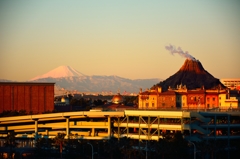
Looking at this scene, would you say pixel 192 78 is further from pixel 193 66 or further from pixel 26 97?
pixel 26 97

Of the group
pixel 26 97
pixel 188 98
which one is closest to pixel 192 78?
pixel 188 98

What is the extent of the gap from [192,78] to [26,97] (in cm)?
4130

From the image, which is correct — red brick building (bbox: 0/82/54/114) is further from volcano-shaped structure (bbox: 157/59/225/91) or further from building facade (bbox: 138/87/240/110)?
building facade (bbox: 138/87/240/110)

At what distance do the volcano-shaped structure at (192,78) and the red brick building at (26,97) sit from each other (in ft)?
96.1

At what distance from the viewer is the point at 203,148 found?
253 ft

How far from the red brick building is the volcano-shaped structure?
29.3 m

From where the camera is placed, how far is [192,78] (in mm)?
155500

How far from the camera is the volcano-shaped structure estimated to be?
151000 millimetres

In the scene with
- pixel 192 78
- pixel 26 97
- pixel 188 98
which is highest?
pixel 192 78

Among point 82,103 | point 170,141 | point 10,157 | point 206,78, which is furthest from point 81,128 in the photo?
point 82,103

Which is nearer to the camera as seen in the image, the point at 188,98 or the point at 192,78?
the point at 188,98

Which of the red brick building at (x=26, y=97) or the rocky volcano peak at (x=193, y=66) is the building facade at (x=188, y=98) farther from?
the red brick building at (x=26, y=97)

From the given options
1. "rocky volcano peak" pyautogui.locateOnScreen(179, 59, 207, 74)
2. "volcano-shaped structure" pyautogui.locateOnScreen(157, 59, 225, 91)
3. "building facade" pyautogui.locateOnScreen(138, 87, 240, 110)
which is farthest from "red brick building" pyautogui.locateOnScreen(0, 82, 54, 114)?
"building facade" pyautogui.locateOnScreen(138, 87, 240, 110)

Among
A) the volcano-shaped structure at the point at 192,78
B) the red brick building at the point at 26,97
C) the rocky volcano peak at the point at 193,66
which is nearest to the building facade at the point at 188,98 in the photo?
the volcano-shaped structure at the point at 192,78
